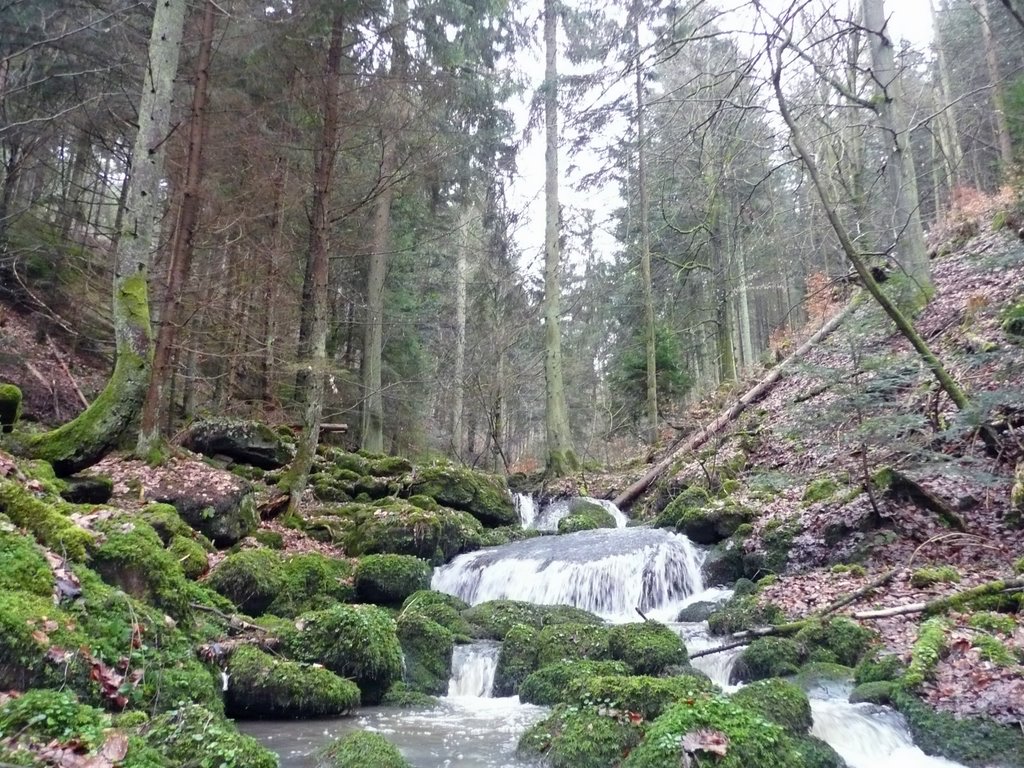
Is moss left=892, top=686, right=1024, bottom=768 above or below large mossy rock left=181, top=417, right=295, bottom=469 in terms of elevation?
below

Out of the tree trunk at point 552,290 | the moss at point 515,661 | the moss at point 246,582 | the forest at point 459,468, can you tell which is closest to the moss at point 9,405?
the forest at point 459,468

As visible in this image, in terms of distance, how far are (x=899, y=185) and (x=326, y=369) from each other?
843 cm

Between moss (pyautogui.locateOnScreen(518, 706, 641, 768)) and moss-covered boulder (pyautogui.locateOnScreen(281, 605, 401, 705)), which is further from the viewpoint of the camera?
moss-covered boulder (pyautogui.locateOnScreen(281, 605, 401, 705))

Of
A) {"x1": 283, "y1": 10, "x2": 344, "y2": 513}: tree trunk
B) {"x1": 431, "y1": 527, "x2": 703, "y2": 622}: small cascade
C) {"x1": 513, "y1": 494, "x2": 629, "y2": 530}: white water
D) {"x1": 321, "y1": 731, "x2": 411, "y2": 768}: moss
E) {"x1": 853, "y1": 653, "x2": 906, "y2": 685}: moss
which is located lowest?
{"x1": 321, "y1": 731, "x2": 411, "y2": 768}: moss

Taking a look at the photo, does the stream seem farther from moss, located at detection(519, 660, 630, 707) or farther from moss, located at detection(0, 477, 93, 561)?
moss, located at detection(0, 477, 93, 561)

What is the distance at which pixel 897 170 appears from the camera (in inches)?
342

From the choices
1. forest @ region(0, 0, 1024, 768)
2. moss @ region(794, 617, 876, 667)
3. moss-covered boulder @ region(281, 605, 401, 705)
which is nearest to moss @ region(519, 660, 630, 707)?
forest @ region(0, 0, 1024, 768)

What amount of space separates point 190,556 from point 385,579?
7.83 feet

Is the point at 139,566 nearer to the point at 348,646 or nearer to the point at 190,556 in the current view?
the point at 348,646

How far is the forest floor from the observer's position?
601cm

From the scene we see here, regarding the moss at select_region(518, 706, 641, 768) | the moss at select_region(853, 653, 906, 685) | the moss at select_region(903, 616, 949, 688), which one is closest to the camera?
the moss at select_region(518, 706, 641, 768)

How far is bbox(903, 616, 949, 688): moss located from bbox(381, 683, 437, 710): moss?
13.1ft

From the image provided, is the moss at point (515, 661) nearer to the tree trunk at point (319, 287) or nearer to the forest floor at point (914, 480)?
the forest floor at point (914, 480)

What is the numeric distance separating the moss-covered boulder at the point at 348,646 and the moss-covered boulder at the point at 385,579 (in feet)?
7.47
